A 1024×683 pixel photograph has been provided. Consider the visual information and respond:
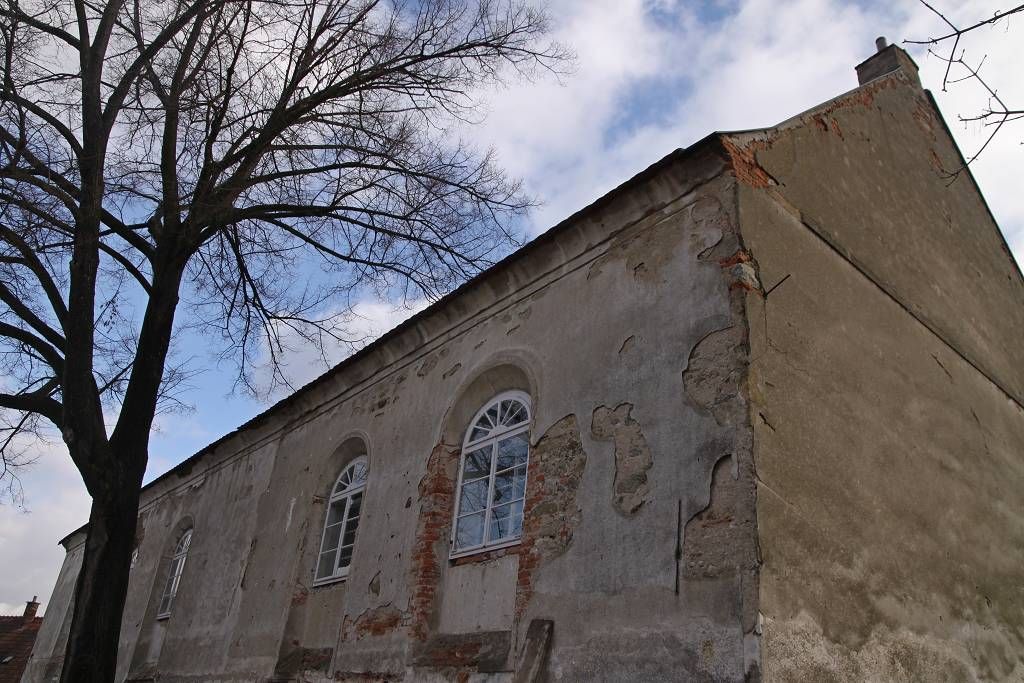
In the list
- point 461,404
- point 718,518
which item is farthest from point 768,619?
point 461,404

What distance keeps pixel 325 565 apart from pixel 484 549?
338 cm

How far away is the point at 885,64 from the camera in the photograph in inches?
389

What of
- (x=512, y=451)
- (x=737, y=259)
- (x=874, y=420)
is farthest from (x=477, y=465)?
(x=874, y=420)

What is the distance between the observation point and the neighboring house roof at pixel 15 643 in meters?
24.1

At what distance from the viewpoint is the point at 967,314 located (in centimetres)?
871

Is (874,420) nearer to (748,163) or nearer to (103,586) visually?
(748,163)

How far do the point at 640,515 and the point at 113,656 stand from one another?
5.72 m

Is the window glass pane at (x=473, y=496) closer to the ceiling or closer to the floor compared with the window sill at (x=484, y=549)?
closer to the ceiling

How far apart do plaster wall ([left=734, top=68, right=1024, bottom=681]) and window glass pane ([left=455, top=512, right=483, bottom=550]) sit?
10.7 ft

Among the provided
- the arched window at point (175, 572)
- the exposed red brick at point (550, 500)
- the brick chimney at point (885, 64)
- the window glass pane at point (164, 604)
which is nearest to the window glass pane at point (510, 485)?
the exposed red brick at point (550, 500)

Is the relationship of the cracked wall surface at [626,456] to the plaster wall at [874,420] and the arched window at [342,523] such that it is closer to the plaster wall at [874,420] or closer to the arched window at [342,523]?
the plaster wall at [874,420]

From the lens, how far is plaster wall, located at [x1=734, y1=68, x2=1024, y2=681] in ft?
16.5

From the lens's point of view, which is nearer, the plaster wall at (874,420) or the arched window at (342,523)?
the plaster wall at (874,420)

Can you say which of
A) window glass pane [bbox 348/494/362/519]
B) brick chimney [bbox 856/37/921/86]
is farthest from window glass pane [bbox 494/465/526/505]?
brick chimney [bbox 856/37/921/86]
